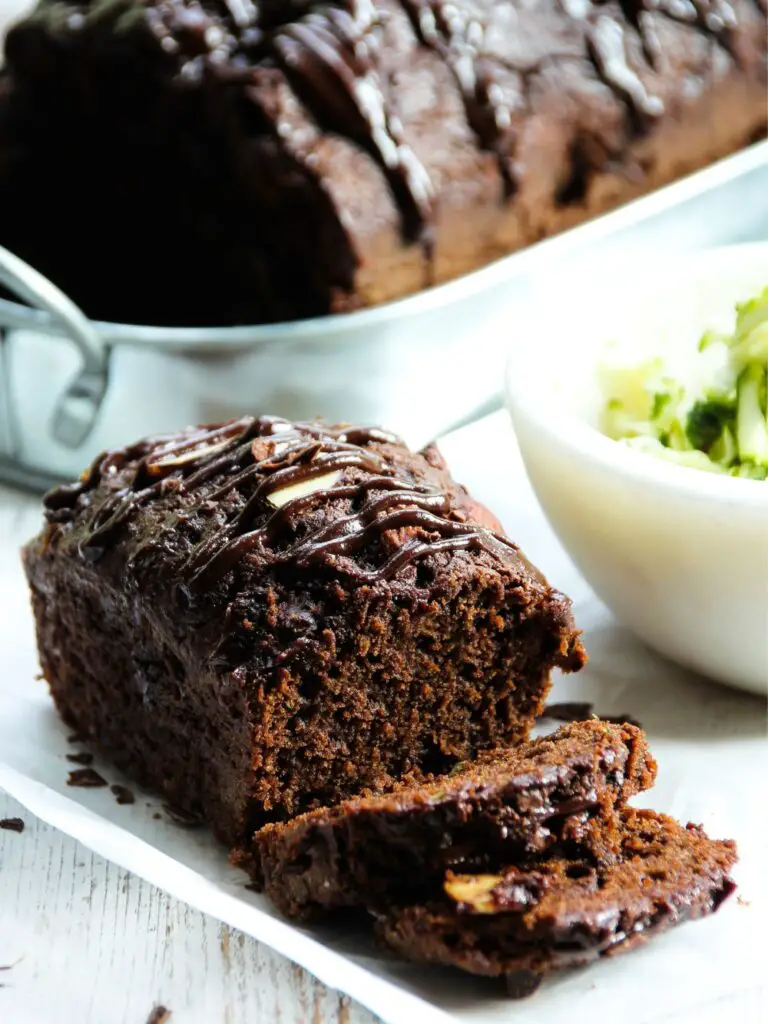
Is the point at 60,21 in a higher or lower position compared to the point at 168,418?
higher

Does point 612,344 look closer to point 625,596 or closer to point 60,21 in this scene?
point 625,596

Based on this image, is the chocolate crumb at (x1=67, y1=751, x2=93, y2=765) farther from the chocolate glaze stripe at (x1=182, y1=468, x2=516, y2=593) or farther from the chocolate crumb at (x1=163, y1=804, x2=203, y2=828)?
the chocolate glaze stripe at (x1=182, y1=468, x2=516, y2=593)

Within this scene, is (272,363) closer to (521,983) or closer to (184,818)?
(184,818)

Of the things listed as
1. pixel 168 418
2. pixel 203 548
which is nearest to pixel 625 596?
pixel 203 548

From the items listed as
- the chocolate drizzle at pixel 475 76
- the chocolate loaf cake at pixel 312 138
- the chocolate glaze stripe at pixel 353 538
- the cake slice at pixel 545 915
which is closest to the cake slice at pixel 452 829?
the cake slice at pixel 545 915

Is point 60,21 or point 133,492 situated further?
point 60,21

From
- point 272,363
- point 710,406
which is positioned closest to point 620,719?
point 710,406

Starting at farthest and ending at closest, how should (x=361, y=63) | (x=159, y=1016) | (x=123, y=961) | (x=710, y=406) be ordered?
(x=361, y=63) → (x=710, y=406) → (x=123, y=961) → (x=159, y=1016)
